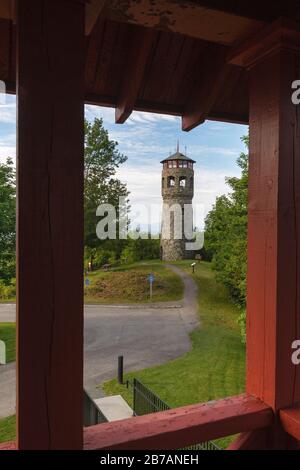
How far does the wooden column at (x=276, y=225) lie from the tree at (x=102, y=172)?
12.5 meters

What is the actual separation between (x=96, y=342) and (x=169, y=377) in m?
3.46

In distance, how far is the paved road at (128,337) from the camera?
27.5 ft

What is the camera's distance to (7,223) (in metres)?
8.27

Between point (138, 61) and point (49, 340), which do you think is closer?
point (49, 340)

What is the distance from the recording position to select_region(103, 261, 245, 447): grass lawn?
7.46 meters

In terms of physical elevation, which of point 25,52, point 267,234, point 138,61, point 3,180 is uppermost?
point 3,180

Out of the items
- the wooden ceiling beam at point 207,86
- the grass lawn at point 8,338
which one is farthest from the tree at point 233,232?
the wooden ceiling beam at point 207,86

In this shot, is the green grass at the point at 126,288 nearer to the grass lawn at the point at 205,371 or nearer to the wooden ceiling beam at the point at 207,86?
the grass lawn at the point at 205,371

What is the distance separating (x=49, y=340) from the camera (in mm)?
765

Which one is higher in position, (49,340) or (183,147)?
(183,147)

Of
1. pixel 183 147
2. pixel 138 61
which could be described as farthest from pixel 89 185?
pixel 138 61

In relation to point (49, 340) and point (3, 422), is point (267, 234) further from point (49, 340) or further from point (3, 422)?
point (3, 422)

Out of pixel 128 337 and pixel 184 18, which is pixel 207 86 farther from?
pixel 128 337
